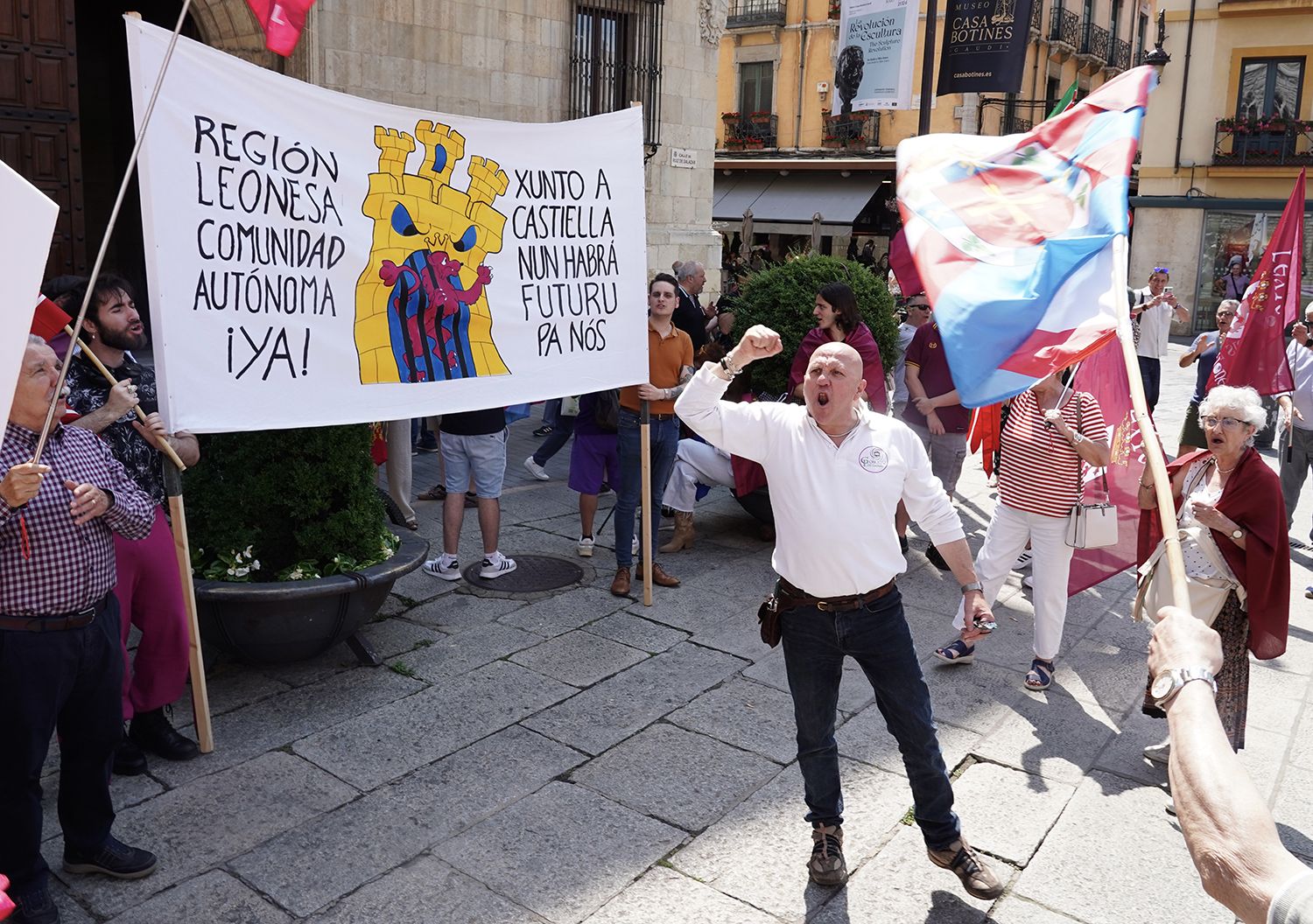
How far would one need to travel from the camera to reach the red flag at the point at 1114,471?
5863 millimetres

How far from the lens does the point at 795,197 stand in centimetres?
3148

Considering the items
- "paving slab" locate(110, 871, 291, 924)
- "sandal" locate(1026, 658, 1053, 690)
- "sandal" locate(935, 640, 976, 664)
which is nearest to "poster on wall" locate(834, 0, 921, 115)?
"sandal" locate(935, 640, 976, 664)

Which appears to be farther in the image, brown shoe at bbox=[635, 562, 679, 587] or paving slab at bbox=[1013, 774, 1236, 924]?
brown shoe at bbox=[635, 562, 679, 587]

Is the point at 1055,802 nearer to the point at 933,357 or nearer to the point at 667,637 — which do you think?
the point at 667,637

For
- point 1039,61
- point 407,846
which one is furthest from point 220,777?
point 1039,61

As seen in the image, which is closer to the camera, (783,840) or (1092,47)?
(783,840)

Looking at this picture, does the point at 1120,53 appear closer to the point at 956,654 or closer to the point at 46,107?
the point at 46,107

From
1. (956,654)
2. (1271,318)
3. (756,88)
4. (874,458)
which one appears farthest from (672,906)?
(756,88)

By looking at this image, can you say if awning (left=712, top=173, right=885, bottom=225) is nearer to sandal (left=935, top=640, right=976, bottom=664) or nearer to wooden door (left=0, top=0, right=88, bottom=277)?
wooden door (left=0, top=0, right=88, bottom=277)

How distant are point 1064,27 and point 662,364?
105ft

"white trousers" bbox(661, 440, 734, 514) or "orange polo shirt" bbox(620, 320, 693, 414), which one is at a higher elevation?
"orange polo shirt" bbox(620, 320, 693, 414)

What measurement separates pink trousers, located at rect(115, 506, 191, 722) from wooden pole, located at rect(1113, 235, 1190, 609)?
11.7ft

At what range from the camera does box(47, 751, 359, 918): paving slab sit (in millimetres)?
3570

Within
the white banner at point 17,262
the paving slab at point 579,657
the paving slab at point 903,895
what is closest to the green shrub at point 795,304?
the paving slab at point 579,657
